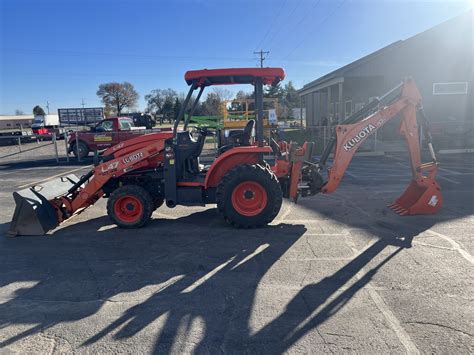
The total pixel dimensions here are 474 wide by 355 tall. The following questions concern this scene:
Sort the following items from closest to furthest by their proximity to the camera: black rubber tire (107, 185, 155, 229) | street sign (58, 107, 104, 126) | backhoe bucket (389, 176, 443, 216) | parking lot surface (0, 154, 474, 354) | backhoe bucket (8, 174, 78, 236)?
parking lot surface (0, 154, 474, 354), backhoe bucket (8, 174, 78, 236), black rubber tire (107, 185, 155, 229), backhoe bucket (389, 176, 443, 216), street sign (58, 107, 104, 126)

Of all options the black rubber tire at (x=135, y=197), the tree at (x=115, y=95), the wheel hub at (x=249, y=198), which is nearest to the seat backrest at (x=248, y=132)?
the wheel hub at (x=249, y=198)

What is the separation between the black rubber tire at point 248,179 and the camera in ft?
19.0

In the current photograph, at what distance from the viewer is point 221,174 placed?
20.1 ft

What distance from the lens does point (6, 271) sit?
4.59 m

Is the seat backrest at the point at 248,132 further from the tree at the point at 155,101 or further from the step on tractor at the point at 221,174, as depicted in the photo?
the tree at the point at 155,101

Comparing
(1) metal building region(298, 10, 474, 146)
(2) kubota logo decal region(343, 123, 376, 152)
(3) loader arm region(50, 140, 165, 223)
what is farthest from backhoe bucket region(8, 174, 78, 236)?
(1) metal building region(298, 10, 474, 146)

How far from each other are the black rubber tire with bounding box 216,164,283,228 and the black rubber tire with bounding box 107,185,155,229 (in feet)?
4.06

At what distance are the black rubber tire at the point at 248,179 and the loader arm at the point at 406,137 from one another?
3.44 ft

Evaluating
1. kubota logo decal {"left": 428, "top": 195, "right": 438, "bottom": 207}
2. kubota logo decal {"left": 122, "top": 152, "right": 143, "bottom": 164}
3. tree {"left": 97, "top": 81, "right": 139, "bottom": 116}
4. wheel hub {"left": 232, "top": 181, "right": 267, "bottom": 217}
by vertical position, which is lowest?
kubota logo decal {"left": 428, "top": 195, "right": 438, "bottom": 207}

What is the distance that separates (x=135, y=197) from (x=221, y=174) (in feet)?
4.93

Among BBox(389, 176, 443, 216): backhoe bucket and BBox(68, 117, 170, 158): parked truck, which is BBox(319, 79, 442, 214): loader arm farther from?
BBox(68, 117, 170, 158): parked truck

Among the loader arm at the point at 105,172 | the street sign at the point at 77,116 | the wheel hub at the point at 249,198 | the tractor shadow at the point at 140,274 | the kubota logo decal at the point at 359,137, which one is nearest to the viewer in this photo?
the tractor shadow at the point at 140,274

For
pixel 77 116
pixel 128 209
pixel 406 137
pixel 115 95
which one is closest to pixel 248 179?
pixel 128 209

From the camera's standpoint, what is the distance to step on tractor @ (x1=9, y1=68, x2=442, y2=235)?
230 inches
